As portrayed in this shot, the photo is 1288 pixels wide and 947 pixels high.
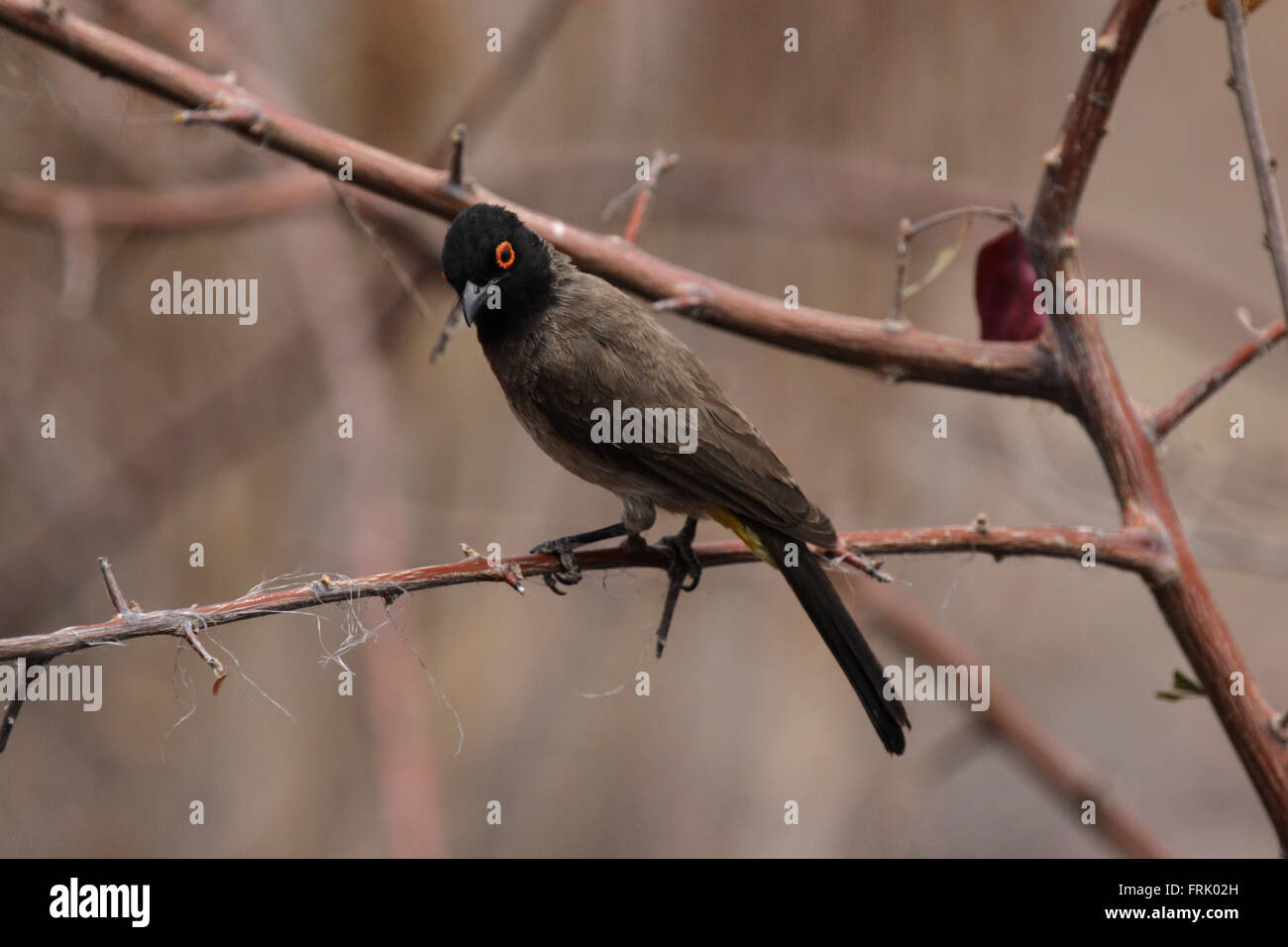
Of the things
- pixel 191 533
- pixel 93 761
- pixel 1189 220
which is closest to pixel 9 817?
pixel 93 761

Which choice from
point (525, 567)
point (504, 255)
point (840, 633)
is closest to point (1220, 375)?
point (840, 633)

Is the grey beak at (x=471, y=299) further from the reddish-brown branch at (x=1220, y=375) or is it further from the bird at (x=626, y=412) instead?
the reddish-brown branch at (x=1220, y=375)

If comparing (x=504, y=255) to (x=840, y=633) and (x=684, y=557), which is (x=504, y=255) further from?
(x=840, y=633)

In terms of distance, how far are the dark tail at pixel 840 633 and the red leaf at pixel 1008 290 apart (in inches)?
24.9

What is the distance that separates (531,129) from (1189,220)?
4079 mm

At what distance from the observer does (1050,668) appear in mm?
6020

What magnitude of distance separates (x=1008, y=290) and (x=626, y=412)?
0.89 metres

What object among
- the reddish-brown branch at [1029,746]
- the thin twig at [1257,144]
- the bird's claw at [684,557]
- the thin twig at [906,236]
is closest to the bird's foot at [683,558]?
the bird's claw at [684,557]

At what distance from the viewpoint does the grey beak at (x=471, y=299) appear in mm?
2609

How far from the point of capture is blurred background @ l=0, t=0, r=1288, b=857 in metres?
4.35

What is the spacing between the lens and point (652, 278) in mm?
2363

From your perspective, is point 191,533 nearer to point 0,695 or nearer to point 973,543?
point 0,695

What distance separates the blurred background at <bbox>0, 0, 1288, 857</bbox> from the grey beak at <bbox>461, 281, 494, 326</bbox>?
1.37 meters

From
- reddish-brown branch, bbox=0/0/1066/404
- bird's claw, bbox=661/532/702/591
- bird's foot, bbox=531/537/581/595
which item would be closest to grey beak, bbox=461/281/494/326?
reddish-brown branch, bbox=0/0/1066/404
